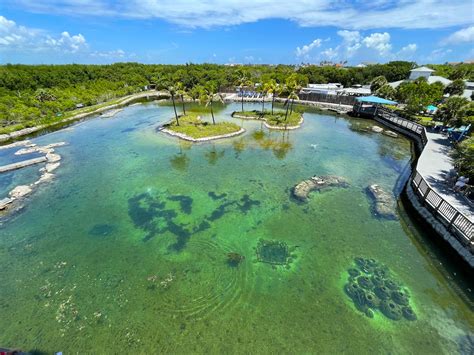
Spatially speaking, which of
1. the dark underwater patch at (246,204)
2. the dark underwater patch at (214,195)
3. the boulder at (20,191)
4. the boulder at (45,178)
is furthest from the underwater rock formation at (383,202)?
the boulder at (45,178)

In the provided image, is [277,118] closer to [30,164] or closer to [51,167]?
[51,167]

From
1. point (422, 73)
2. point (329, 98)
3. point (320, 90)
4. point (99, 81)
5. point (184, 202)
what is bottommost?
point (184, 202)

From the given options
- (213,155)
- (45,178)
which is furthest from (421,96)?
(45,178)

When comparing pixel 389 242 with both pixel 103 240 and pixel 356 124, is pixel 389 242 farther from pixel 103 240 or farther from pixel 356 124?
pixel 356 124

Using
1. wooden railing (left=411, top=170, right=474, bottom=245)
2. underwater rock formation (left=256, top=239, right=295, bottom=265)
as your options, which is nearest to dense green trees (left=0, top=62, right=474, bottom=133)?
wooden railing (left=411, top=170, right=474, bottom=245)

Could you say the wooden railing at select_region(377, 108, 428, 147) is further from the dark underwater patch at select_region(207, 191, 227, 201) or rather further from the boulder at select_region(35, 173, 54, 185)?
the boulder at select_region(35, 173, 54, 185)

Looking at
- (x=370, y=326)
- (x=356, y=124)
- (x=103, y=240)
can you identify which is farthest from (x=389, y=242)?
(x=356, y=124)
